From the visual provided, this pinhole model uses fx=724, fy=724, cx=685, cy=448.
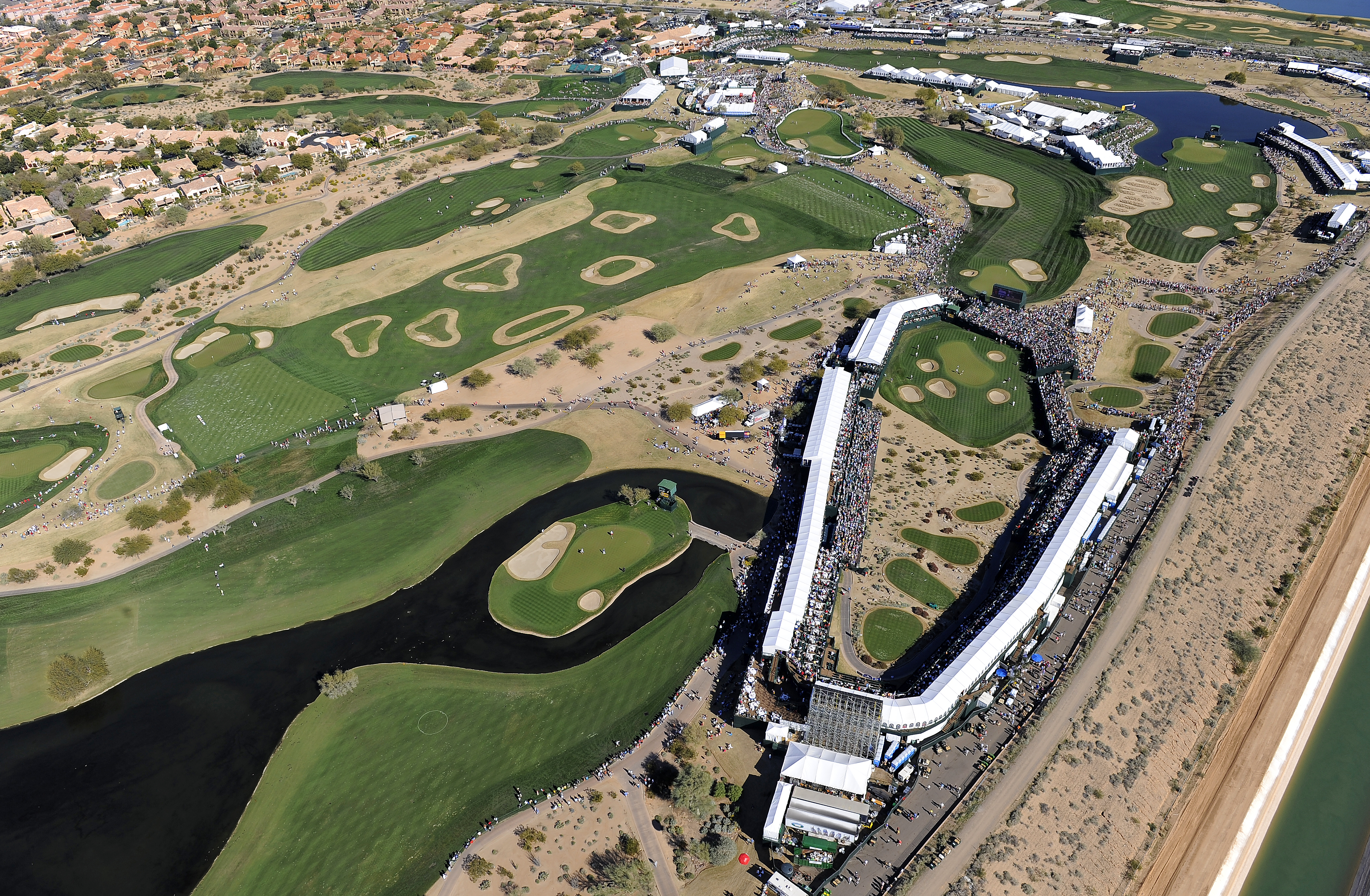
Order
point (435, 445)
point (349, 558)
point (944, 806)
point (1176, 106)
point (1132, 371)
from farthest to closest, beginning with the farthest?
point (1176, 106) < point (1132, 371) < point (435, 445) < point (349, 558) < point (944, 806)

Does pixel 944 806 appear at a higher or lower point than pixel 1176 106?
lower

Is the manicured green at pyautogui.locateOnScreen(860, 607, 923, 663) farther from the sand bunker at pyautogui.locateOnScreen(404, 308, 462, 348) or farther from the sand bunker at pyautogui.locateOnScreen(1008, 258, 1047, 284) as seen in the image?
the sand bunker at pyautogui.locateOnScreen(1008, 258, 1047, 284)

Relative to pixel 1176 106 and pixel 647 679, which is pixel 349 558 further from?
pixel 1176 106

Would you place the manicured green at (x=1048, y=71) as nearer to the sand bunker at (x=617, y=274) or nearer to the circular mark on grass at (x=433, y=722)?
the sand bunker at (x=617, y=274)

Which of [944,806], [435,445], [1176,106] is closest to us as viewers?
[944,806]

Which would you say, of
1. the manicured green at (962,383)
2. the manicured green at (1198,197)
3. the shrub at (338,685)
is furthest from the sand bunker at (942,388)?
the shrub at (338,685)

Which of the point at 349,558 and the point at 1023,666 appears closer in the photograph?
the point at 1023,666

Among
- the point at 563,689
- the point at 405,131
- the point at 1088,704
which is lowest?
the point at 563,689

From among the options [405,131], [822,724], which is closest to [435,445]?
[822,724]
